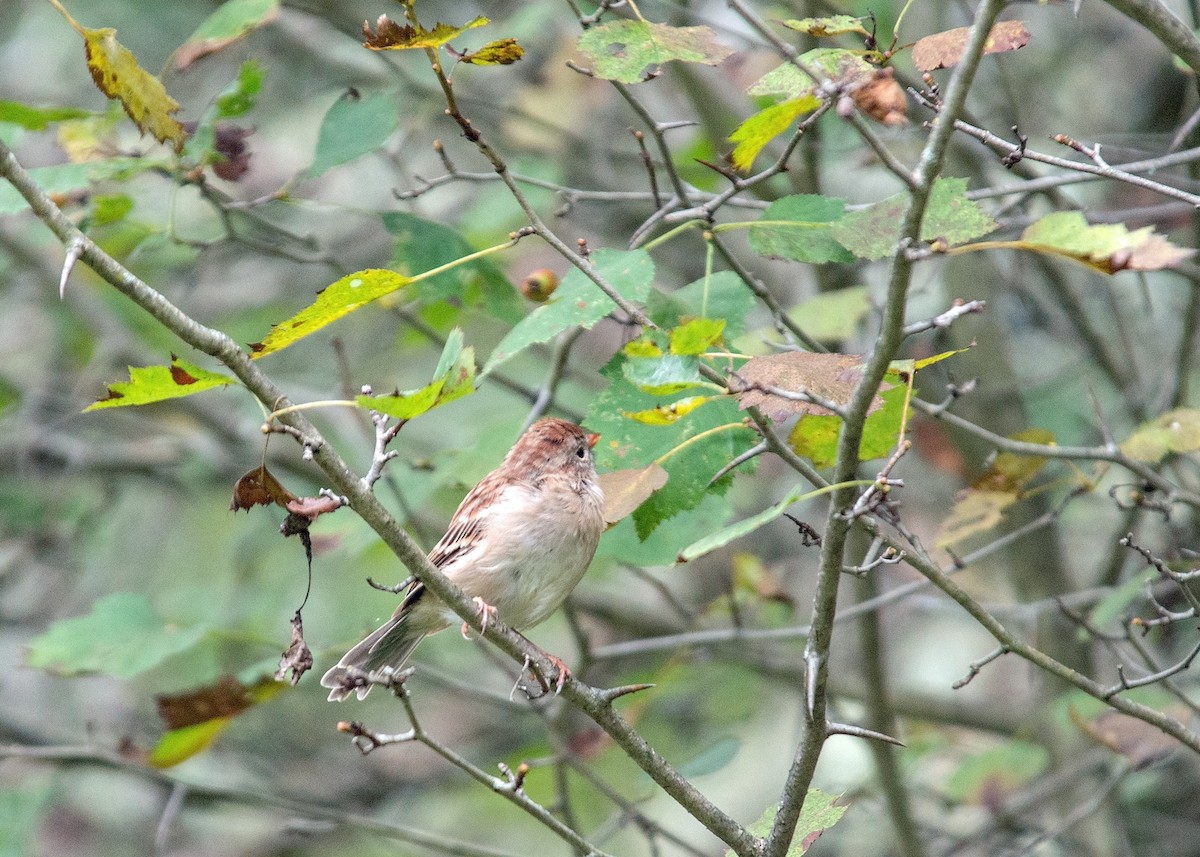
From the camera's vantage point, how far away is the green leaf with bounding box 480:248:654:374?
8.96 feet

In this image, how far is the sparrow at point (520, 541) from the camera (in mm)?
3717

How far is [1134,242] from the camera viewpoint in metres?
1.90

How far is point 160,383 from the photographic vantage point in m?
2.10

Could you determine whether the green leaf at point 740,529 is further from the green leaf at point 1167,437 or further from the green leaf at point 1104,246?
the green leaf at point 1167,437

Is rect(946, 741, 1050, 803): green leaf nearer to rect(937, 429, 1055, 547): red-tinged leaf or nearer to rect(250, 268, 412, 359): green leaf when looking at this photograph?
rect(937, 429, 1055, 547): red-tinged leaf

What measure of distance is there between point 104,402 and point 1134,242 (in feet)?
5.25

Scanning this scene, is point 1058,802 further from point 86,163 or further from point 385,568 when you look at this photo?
point 86,163

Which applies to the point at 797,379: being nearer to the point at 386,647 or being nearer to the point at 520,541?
the point at 520,541

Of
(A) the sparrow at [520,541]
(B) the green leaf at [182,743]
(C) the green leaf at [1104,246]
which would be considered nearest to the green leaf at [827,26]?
(C) the green leaf at [1104,246]

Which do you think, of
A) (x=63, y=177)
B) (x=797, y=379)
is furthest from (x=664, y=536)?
(x=63, y=177)

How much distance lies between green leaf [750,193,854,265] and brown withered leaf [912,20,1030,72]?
43 centimetres

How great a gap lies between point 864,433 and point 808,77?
835mm

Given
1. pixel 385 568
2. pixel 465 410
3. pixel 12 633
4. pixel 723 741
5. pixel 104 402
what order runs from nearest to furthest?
pixel 104 402
pixel 723 741
pixel 385 568
pixel 12 633
pixel 465 410

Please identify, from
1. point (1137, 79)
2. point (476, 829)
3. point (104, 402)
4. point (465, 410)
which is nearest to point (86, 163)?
point (104, 402)
